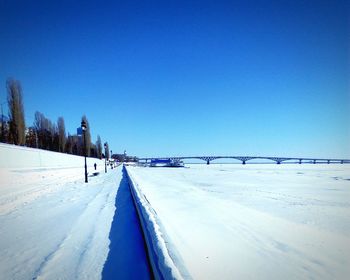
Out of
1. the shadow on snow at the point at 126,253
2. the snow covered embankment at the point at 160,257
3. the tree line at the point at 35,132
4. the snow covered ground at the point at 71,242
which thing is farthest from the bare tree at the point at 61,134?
the snow covered embankment at the point at 160,257

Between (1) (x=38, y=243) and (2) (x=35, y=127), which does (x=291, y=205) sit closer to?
(1) (x=38, y=243)

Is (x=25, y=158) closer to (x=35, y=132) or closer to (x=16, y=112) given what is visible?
(x=16, y=112)

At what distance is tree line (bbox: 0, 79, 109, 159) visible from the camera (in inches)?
1298

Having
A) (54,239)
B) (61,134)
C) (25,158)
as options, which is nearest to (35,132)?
(61,134)

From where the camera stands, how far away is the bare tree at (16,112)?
108 ft

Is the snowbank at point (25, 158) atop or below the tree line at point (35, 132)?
below

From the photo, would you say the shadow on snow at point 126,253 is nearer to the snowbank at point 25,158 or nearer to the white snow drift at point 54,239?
the white snow drift at point 54,239

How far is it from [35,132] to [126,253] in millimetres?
56262

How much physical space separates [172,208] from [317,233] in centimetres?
382

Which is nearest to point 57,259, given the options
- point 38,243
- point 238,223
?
point 38,243

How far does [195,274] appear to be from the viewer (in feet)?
9.51

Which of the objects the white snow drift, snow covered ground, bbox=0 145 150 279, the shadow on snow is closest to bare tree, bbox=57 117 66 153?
the white snow drift

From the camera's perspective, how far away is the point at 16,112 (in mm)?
32969

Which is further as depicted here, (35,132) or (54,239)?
(35,132)
